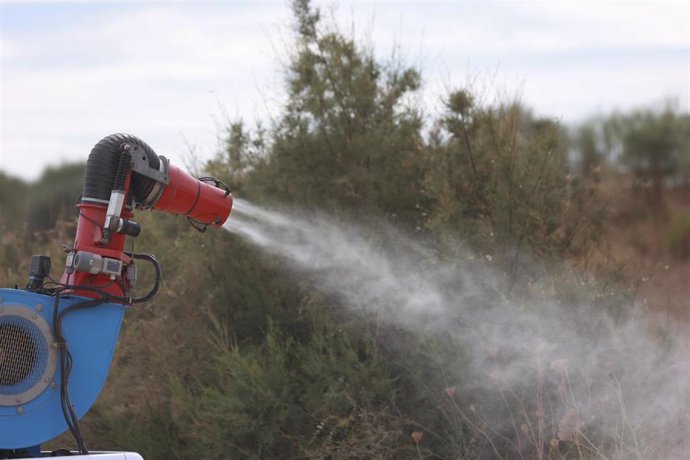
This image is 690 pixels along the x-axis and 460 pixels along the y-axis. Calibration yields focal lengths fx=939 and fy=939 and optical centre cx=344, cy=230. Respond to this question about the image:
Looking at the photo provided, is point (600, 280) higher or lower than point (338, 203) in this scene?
lower

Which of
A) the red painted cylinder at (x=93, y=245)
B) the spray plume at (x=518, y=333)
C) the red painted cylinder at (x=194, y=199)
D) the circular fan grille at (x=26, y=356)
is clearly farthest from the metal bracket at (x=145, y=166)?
the spray plume at (x=518, y=333)

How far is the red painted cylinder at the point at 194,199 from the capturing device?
14.2ft

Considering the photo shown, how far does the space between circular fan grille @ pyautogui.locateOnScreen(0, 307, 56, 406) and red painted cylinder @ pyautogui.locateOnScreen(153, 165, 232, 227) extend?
82 cm

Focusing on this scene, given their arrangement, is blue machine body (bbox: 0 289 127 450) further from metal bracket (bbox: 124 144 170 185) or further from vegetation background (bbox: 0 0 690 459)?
vegetation background (bbox: 0 0 690 459)

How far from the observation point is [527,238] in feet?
25.6

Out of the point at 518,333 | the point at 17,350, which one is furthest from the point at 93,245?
the point at 518,333

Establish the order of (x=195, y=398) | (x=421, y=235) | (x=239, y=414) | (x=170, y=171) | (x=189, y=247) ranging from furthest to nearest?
(x=189, y=247), (x=421, y=235), (x=195, y=398), (x=239, y=414), (x=170, y=171)

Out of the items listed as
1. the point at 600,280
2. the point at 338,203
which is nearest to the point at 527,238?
the point at 600,280

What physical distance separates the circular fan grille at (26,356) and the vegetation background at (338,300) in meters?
2.74

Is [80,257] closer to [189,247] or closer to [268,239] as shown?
[268,239]

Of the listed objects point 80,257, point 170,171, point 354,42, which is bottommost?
point 80,257

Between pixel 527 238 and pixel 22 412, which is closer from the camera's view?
pixel 22 412

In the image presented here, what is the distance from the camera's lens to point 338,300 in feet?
24.6

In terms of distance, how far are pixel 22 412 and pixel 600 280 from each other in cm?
508
